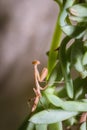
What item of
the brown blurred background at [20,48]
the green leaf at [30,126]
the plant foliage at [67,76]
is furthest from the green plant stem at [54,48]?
the brown blurred background at [20,48]

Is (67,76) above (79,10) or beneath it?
beneath

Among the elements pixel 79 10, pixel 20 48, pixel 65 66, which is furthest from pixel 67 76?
pixel 20 48

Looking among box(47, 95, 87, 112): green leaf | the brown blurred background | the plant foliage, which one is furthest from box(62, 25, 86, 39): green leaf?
the brown blurred background

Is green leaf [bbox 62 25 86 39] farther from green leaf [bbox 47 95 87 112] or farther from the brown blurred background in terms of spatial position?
the brown blurred background

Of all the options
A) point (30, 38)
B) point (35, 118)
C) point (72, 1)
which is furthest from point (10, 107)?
point (72, 1)

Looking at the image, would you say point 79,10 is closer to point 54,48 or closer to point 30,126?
point 54,48

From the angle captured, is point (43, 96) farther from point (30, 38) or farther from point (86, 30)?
point (30, 38)
